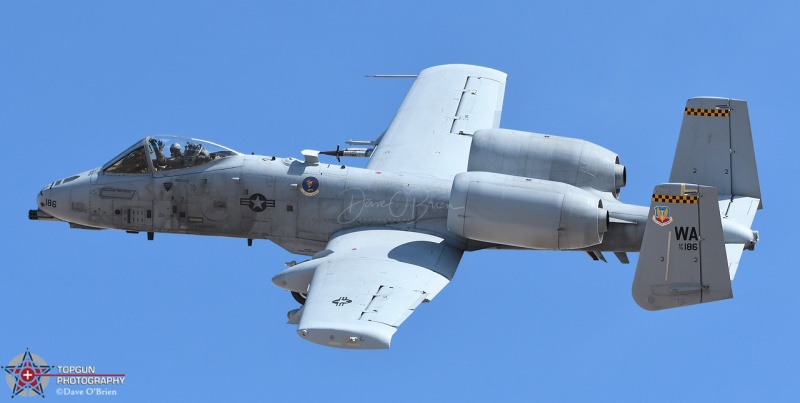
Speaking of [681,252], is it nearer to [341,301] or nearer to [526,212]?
[526,212]

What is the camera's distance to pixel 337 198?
4069cm

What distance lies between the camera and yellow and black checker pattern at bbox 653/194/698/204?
35172 millimetres

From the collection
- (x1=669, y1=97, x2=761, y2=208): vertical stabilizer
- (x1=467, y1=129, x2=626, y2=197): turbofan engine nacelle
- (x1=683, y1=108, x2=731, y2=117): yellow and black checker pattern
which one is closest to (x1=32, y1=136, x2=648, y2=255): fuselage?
(x1=467, y1=129, x2=626, y2=197): turbofan engine nacelle

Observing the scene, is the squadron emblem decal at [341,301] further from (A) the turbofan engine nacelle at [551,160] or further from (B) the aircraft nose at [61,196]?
(B) the aircraft nose at [61,196]

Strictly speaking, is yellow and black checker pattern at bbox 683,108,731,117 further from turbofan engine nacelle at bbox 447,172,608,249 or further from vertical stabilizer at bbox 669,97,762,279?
turbofan engine nacelle at bbox 447,172,608,249

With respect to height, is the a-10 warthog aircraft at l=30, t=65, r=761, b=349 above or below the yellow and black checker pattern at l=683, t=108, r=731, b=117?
below

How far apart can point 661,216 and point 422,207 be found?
646cm

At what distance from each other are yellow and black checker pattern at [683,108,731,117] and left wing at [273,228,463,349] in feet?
17.2

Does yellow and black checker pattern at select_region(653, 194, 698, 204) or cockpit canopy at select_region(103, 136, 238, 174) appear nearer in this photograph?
yellow and black checker pattern at select_region(653, 194, 698, 204)

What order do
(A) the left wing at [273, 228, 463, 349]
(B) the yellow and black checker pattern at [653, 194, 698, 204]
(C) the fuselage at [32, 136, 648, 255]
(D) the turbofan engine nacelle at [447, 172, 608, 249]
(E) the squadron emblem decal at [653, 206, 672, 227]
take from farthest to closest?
(C) the fuselage at [32, 136, 648, 255] < (D) the turbofan engine nacelle at [447, 172, 608, 249] < (A) the left wing at [273, 228, 463, 349] < (E) the squadron emblem decal at [653, 206, 672, 227] < (B) the yellow and black checker pattern at [653, 194, 698, 204]

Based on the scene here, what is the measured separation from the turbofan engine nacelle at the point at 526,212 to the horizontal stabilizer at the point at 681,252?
266 cm

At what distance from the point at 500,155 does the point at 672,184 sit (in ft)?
18.7

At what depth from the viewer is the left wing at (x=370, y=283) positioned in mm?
35594

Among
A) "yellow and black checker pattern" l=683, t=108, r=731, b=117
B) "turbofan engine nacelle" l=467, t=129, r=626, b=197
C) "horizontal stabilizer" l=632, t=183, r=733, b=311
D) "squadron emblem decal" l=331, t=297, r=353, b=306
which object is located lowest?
"squadron emblem decal" l=331, t=297, r=353, b=306
